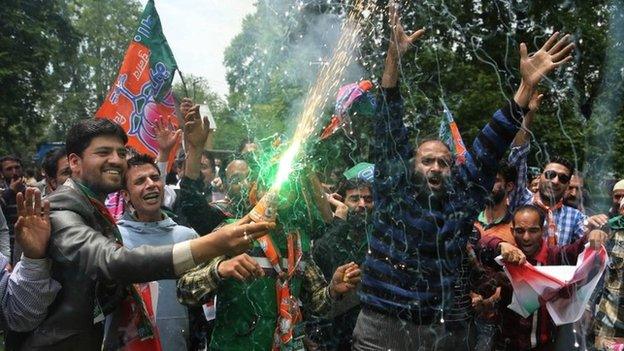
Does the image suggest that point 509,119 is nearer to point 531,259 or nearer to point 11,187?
point 531,259

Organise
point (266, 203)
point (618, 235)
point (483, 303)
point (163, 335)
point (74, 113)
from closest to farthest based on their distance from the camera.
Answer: point (266, 203) < point (163, 335) < point (483, 303) < point (618, 235) < point (74, 113)

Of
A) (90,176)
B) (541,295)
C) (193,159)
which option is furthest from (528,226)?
(90,176)

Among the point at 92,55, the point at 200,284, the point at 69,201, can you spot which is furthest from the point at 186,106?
the point at 92,55

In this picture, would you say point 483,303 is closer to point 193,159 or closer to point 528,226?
point 528,226

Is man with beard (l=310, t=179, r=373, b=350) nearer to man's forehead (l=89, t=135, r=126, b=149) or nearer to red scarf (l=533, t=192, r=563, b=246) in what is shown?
red scarf (l=533, t=192, r=563, b=246)

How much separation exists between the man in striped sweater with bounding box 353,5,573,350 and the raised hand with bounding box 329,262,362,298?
68 mm

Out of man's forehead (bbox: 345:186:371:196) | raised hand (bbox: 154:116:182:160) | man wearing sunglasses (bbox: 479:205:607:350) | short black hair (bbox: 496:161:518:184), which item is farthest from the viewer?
short black hair (bbox: 496:161:518:184)

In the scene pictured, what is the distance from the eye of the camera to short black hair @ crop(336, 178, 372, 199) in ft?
18.2

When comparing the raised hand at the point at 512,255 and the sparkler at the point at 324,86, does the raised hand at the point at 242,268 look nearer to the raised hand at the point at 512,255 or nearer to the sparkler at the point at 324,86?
the sparkler at the point at 324,86

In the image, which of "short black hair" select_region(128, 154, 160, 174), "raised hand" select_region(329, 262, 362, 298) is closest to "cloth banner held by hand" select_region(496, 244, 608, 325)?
"raised hand" select_region(329, 262, 362, 298)

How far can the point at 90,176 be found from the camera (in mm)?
3330

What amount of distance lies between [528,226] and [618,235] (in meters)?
0.76

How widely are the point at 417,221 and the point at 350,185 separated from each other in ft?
6.82

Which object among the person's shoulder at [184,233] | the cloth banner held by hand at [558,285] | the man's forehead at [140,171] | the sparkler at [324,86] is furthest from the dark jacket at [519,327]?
the man's forehead at [140,171]
